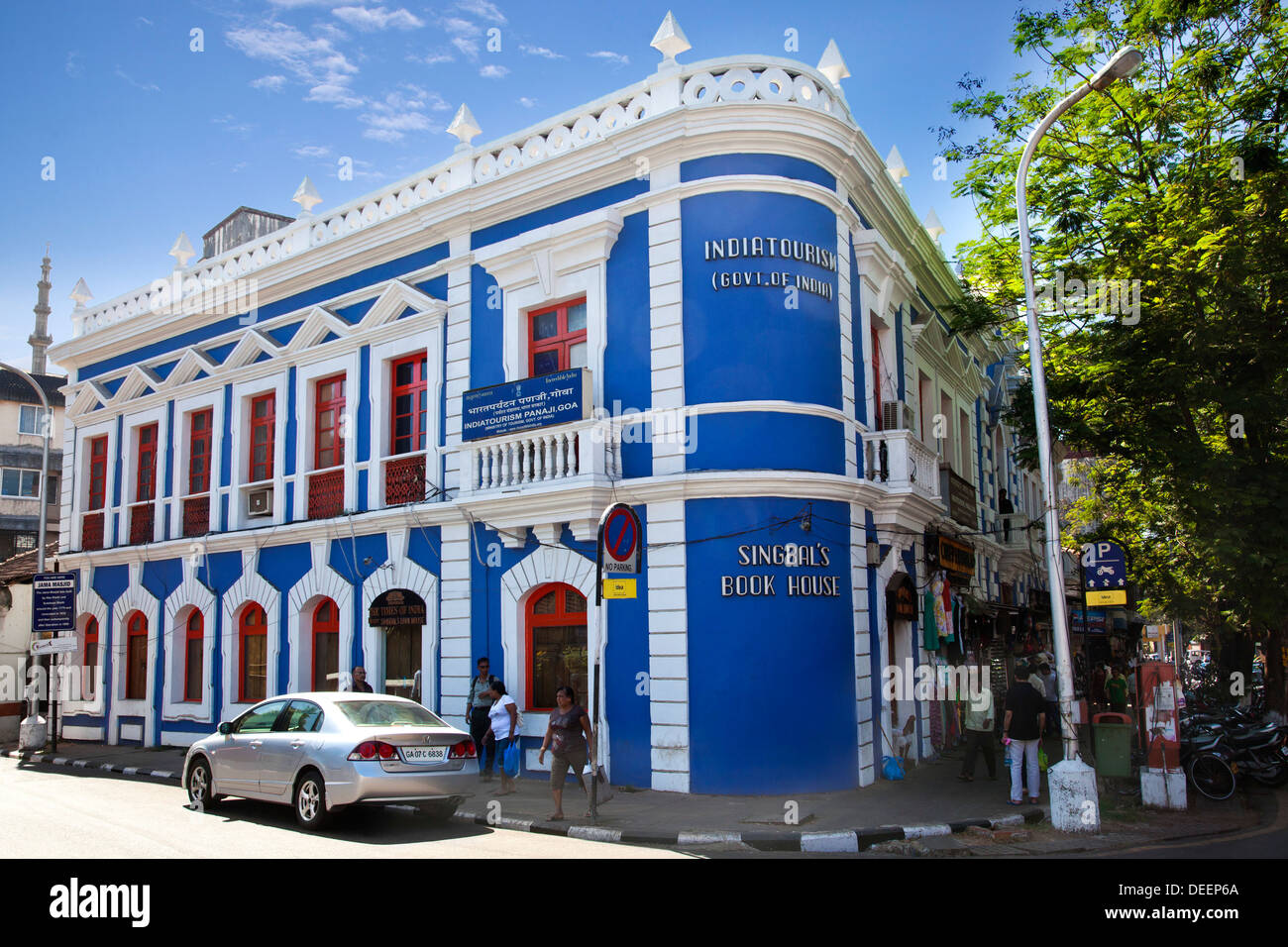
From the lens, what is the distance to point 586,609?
14883mm

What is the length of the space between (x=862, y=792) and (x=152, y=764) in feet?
42.3

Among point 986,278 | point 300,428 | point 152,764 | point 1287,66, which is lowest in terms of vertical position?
point 152,764

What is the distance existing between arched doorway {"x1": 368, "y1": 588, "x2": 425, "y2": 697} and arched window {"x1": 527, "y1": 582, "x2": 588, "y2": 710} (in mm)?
2459

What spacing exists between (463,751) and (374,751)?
115 cm

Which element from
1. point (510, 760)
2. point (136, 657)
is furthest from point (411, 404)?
point (136, 657)

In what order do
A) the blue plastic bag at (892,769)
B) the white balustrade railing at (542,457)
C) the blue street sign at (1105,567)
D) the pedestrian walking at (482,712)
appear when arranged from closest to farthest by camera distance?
the blue street sign at (1105,567) < the white balustrade railing at (542,457) < the blue plastic bag at (892,769) < the pedestrian walking at (482,712)

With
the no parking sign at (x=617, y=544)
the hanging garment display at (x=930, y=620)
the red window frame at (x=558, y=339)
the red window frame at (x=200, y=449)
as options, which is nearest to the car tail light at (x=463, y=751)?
the no parking sign at (x=617, y=544)

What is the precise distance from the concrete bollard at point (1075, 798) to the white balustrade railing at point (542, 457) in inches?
273

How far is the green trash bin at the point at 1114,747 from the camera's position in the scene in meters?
12.7

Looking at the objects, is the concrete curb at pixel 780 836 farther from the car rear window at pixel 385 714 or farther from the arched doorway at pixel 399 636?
the arched doorway at pixel 399 636

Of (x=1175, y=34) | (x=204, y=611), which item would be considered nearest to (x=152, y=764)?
(x=204, y=611)

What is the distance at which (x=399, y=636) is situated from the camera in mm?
17547

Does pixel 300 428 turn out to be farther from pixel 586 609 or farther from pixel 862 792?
pixel 862 792

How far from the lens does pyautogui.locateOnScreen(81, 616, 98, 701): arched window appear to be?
2319 cm
